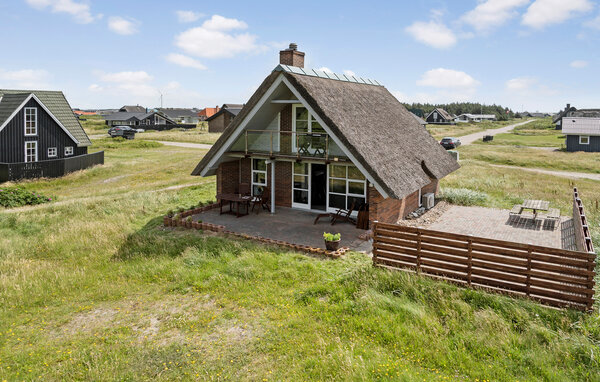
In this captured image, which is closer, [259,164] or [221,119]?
A: [259,164]

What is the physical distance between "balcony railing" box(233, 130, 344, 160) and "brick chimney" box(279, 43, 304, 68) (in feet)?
9.18

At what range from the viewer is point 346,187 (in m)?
16.5

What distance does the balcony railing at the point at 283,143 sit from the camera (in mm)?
15953

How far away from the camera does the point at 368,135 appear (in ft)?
49.8

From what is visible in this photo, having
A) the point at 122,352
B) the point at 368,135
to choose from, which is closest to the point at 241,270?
the point at 122,352

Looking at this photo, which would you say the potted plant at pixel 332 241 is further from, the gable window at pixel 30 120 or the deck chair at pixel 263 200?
the gable window at pixel 30 120

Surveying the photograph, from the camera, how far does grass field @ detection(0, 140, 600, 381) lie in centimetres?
681

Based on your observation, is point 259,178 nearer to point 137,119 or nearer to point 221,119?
point 221,119

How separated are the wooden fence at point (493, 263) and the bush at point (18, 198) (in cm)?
2032

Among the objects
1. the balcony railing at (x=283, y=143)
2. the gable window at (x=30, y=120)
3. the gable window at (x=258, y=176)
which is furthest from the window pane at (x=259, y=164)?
the gable window at (x=30, y=120)

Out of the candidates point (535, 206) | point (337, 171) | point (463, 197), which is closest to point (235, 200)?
point (337, 171)

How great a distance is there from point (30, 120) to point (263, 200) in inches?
985

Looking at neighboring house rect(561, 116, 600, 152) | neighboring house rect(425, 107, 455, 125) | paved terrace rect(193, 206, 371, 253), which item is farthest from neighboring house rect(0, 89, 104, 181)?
neighboring house rect(425, 107, 455, 125)

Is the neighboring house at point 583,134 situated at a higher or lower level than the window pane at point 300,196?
higher
